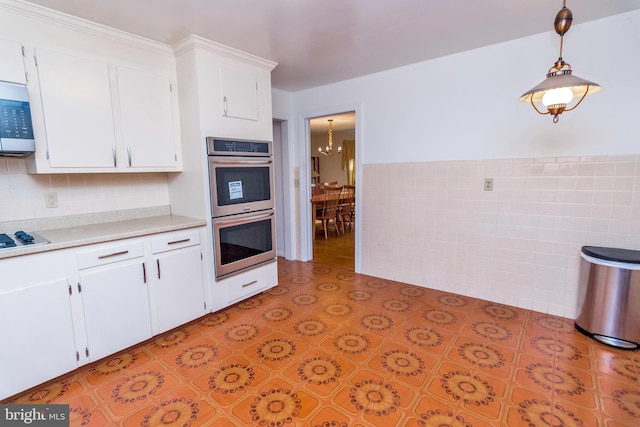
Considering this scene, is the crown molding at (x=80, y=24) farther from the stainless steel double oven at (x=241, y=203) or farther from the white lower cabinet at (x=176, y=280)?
the white lower cabinet at (x=176, y=280)

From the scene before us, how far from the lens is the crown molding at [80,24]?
1.88m

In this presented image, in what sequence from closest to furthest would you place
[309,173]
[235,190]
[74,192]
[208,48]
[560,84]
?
[560,84], [74,192], [208,48], [235,190], [309,173]

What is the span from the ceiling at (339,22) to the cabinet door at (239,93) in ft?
0.71

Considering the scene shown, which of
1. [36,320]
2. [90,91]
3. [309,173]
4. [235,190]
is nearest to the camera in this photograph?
[36,320]

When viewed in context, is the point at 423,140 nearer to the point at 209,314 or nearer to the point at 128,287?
the point at 209,314

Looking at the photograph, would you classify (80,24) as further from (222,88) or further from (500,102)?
(500,102)

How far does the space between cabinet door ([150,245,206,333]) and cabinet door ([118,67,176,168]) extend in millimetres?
800

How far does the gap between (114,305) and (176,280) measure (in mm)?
440

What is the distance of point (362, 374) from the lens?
191 centimetres

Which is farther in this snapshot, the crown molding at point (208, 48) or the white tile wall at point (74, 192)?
the crown molding at point (208, 48)

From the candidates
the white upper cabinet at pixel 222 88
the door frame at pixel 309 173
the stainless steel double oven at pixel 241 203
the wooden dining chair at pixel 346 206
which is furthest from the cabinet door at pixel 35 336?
the wooden dining chair at pixel 346 206

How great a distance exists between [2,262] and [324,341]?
1.96 metres

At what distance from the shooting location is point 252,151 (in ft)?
9.25

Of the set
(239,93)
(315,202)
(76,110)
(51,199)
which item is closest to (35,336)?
(51,199)
